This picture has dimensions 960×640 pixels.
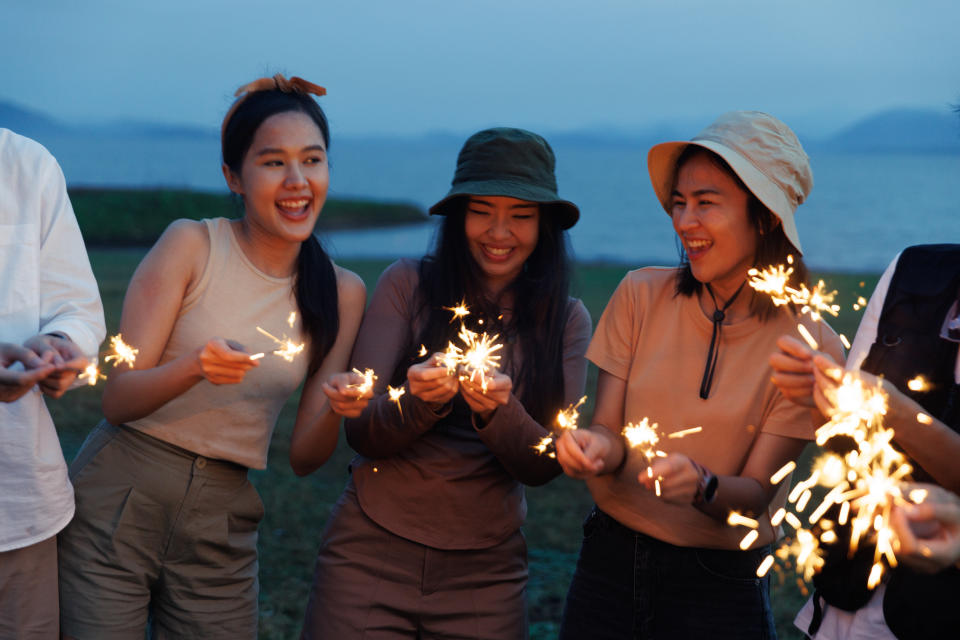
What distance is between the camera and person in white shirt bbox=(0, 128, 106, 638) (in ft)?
10.00

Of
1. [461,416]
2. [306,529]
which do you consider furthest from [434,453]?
Answer: [306,529]

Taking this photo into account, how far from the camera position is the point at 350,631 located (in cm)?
349

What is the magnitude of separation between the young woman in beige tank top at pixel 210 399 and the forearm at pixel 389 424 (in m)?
0.14

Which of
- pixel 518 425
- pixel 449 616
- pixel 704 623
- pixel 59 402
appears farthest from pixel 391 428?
pixel 59 402

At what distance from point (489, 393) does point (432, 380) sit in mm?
234

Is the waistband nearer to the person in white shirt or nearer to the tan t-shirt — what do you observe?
the person in white shirt

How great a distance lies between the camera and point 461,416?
3.70 meters

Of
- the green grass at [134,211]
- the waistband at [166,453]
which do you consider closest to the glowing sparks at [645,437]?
the waistband at [166,453]

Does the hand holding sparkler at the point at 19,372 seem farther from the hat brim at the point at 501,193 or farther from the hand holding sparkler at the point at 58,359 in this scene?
the hat brim at the point at 501,193

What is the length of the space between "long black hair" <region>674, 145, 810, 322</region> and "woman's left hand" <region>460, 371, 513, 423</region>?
2.82ft

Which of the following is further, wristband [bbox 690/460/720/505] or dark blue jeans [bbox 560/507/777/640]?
dark blue jeans [bbox 560/507/777/640]

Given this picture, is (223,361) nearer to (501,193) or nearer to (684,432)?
(501,193)

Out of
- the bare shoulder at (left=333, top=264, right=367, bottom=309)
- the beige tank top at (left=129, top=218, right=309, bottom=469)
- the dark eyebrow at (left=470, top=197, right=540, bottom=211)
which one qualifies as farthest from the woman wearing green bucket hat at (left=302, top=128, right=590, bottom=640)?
the beige tank top at (left=129, top=218, right=309, bottom=469)

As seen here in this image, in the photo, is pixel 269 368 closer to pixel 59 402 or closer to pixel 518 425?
pixel 518 425
